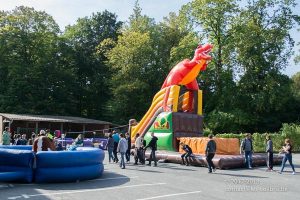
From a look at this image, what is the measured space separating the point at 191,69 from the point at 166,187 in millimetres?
13482

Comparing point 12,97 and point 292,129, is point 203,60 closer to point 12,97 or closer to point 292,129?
point 292,129

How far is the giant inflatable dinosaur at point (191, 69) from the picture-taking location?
2369 cm

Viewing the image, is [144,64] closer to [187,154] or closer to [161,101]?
[161,101]

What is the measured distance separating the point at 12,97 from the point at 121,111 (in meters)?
13.0

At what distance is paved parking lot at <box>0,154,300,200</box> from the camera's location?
33.4 ft

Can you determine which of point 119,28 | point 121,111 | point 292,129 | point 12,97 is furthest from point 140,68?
point 292,129

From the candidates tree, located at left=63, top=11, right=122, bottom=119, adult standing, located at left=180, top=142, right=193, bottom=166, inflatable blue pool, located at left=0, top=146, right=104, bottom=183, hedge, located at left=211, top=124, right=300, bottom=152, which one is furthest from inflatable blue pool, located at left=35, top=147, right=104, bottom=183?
tree, located at left=63, top=11, right=122, bottom=119

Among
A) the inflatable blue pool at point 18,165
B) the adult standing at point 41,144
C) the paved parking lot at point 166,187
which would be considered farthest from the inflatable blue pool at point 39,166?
the adult standing at point 41,144

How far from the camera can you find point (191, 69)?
79.4 ft

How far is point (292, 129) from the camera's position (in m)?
34.0

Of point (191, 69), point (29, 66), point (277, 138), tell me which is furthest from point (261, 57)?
point (29, 66)

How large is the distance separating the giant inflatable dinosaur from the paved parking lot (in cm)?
965

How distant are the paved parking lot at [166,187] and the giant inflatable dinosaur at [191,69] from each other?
965 centimetres

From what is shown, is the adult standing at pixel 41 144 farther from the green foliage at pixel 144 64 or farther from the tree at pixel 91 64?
the tree at pixel 91 64
